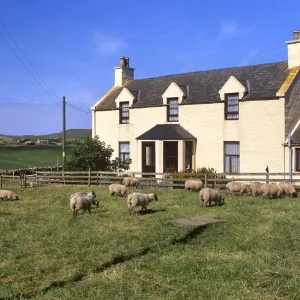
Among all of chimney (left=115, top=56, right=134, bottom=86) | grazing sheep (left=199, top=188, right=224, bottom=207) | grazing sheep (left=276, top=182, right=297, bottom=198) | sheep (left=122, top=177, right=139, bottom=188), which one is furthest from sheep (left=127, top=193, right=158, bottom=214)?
chimney (left=115, top=56, right=134, bottom=86)

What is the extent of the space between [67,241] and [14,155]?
2437 inches

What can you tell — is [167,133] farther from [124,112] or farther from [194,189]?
[194,189]

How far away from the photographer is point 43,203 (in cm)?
2103

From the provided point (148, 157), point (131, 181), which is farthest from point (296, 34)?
point (131, 181)

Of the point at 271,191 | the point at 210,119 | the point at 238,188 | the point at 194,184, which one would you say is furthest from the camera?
the point at 210,119

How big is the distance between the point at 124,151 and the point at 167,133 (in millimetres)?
5543

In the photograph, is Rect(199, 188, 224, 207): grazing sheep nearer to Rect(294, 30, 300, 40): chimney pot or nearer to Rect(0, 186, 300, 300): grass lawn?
Rect(0, 186, 300, 300): grass lawn

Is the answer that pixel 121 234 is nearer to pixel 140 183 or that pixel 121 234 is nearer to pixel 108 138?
pixel 140 183

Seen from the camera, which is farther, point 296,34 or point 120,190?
point 296,34

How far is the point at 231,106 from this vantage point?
29359 mm

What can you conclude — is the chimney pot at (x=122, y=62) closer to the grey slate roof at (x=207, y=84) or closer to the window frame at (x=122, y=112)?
the grey slate roof at (x=207, y=84)

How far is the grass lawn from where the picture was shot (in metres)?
7.86

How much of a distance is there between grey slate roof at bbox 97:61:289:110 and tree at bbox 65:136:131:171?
425 centimetres

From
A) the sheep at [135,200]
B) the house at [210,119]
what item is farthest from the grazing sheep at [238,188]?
the sheep at [135,200]
